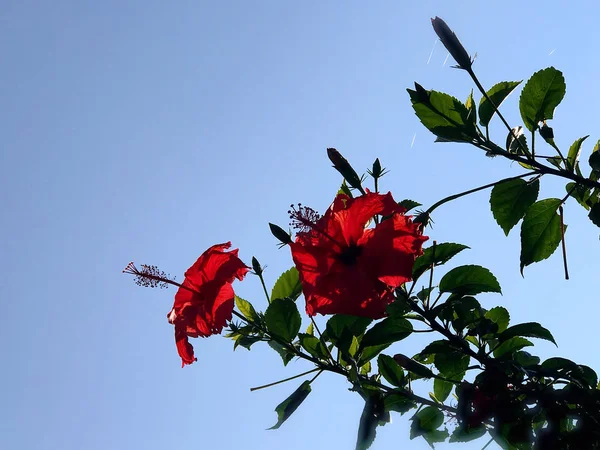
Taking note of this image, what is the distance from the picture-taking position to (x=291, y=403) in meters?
2.19

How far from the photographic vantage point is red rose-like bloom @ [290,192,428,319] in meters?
1.95

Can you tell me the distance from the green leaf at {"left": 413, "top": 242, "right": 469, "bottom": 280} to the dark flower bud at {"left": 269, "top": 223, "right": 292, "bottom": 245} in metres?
0.41

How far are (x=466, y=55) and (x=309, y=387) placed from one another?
1119 millimetres

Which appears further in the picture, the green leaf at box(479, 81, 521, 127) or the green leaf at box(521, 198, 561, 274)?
the green leaf at box(521, 198, 561, 274)

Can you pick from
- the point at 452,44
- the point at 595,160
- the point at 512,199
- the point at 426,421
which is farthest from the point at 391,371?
the point at 452,44

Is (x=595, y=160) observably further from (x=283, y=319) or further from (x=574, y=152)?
(x=283, y=319)

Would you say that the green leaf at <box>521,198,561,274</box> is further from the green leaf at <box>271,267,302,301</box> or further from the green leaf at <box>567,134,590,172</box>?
the green leaf at <box>271,267,302,301</box>

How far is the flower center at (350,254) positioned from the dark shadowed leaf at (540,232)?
19.6 inches

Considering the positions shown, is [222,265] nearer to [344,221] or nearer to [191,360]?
[191,360]

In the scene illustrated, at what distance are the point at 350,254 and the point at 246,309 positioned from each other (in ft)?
1.56

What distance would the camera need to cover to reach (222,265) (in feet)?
7.56

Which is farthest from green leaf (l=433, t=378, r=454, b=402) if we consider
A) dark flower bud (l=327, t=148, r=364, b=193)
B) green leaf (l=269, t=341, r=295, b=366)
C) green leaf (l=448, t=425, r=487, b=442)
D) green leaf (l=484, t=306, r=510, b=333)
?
dark flower bud (l=327, t=148, r=364, b=193)

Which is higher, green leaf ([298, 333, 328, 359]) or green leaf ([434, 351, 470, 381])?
green leaf ([298, 333, 328, 359])

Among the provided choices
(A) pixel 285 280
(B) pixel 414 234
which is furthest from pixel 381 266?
(A) pixel 285 280
